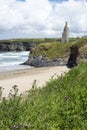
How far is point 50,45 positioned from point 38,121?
6828cm

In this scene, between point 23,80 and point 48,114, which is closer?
point 48,114

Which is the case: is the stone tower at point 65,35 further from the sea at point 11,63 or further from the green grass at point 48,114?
the green grass at point 48,114

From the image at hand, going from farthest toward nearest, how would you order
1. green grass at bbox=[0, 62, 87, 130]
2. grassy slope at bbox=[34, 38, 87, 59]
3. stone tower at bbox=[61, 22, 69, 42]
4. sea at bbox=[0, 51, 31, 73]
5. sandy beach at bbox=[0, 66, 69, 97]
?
stone tower at bbox=[61, 22, 69, 42]
sea at bbox=[0, 51, 31, 73]
grassy slope at bbox=[34, 38, 87, 59]
sandy beach at bbox=[0, 66, 69, 97]
green grass at bbox=[0, 62, 87, 130]

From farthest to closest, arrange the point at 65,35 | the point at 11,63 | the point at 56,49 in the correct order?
the point at 65,35, the point at 11,63, the point at 56,49

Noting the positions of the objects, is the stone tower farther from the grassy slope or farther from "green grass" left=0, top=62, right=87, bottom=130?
"green grass" left=0, top=62, right=87, bottom=130

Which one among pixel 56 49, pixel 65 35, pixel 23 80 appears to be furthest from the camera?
pixel 65 35

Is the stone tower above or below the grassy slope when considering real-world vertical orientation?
above

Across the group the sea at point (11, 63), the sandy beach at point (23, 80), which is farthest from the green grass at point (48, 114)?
the sea at point (11, 63)

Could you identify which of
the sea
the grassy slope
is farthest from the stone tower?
Result: the sea

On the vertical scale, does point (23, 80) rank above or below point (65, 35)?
below

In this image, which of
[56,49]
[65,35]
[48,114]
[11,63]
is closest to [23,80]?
[48,114]

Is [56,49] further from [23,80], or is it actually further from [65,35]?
[23,80]

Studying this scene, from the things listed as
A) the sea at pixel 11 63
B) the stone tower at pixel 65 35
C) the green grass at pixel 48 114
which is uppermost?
the green grass at pixel 48 114

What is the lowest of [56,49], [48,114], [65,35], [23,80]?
[23,80]
